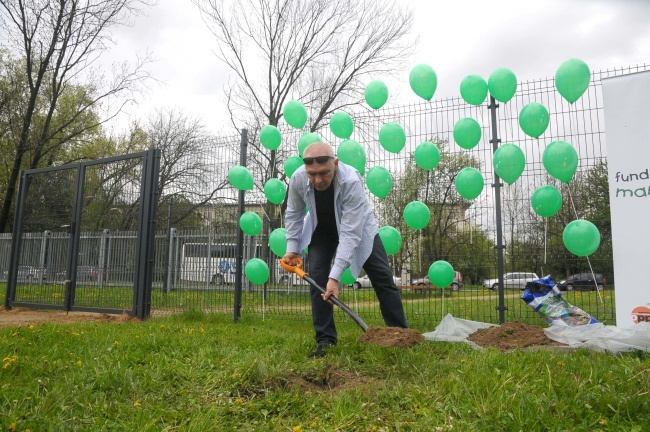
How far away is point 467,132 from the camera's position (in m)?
5.68

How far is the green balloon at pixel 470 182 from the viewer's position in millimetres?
5594

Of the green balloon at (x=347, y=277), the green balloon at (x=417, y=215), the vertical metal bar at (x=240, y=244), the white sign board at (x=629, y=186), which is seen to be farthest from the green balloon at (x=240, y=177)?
the white sign board at (x=629, y=186)

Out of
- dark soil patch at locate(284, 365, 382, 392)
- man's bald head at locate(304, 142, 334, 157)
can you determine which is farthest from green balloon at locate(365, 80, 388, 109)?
dark soil patch at locate(284, 365, 382, 392)

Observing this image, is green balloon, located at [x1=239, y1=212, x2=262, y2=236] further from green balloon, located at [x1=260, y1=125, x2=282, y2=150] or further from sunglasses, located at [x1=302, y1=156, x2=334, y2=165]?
sunglasses, located at [x1=302, y1=156, x2=334, y2=165]

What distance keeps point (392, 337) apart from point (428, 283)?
3156 millimetres

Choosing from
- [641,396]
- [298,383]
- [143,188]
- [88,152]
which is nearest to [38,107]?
[88,152]

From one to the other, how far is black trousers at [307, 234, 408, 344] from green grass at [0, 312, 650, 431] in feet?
0.80

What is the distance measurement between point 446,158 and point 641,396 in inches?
185

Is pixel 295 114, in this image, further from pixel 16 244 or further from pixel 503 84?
pixel 16 244

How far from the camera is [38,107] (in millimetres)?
17531

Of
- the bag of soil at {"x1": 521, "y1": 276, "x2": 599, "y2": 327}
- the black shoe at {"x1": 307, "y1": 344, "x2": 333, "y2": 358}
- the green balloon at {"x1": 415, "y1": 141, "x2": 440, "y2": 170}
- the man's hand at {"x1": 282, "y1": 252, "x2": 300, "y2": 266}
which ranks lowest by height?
the black shoe at {"x1": 307, "y1": 344, "x2": 333, "y2": 358}

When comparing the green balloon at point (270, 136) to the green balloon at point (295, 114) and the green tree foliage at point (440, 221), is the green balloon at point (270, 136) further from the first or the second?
the green tree foliage at point (440, 221)

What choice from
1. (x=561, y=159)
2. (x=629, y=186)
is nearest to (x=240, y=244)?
(x=561, y=159)

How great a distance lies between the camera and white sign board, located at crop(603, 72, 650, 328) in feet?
14.7
